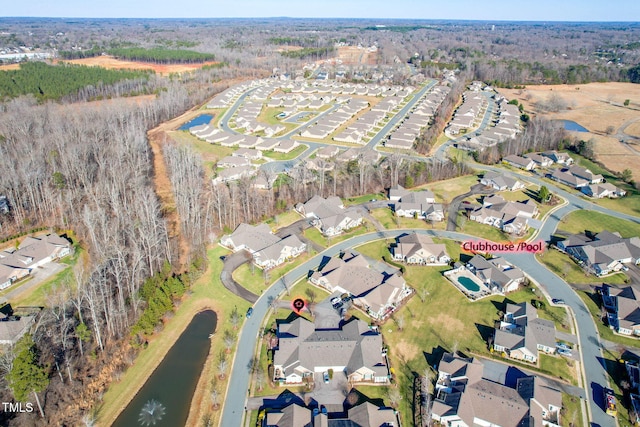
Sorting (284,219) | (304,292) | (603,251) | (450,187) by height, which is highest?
(450,187)

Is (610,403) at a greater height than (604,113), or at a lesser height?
lesser

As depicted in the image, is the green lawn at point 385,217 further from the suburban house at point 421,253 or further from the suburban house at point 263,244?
the suburban house at point 263,244

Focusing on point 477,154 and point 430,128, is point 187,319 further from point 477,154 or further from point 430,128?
point 430,128

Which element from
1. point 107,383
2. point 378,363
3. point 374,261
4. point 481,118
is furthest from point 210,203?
point 481,118

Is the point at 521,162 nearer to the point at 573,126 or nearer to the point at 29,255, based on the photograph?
the point at 573,126

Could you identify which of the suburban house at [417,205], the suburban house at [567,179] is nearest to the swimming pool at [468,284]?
the suburban house at [417,205]

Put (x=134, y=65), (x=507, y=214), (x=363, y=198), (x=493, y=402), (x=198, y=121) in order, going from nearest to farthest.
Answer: (x=493, y=402) < (x=507, y=214) < (x=363, y=198) < (x=198, y=121) < (x=134, y=65)

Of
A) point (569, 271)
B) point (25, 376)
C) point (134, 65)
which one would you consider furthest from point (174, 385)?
point (134, 65)
